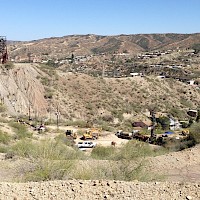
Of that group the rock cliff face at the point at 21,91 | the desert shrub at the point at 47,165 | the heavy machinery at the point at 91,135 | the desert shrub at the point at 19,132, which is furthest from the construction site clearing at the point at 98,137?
the desert shrub at the point at 47,165

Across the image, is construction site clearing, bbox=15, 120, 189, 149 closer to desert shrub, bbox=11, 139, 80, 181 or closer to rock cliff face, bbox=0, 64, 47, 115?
rock cliff face, bbox=0, 64, 47, 115

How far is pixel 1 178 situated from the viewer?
591 inches

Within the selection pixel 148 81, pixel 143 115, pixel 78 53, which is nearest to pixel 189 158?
pixel 143 115

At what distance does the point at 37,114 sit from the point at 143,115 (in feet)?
57.8

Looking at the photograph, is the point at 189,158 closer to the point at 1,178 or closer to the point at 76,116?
the point at 1,178

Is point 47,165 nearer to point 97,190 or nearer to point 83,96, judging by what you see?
point 97,190

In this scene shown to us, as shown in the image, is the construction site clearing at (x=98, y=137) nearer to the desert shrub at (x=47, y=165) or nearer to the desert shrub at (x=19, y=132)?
the desert shrub at (x=19, y=132)

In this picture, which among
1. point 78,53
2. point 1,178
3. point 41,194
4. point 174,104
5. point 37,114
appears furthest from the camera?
point 78,53

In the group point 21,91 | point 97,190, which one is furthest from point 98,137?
point 97,190

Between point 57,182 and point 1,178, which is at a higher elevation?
point 57,182

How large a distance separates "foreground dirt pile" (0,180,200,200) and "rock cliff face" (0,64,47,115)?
133ft

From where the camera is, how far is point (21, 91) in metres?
56.8

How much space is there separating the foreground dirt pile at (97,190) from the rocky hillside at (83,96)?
3982 centimetres

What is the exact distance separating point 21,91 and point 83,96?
34.5 feet
